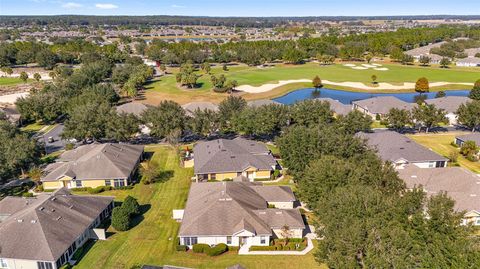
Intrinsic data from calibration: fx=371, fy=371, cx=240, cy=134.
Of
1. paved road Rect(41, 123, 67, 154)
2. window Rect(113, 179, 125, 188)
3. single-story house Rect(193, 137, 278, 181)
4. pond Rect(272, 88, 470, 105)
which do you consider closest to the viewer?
window Rect(113, 179, 125, 188)

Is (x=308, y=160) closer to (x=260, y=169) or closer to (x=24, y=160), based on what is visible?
(x=260, y=169)

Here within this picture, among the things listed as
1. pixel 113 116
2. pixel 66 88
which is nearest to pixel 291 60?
pixel 66 88

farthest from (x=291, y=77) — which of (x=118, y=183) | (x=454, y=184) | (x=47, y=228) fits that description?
(x=47, y=228)

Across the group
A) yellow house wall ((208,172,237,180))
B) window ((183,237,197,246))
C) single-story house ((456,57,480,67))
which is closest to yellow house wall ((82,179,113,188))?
yellow house wall ((208,172,237,180))

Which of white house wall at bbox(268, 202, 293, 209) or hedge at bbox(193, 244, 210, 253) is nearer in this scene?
hedge at bbox(193, 244, 210, 253)

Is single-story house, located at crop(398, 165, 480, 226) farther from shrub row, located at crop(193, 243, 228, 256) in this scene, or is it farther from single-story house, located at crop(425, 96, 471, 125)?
single-story house, located at crop(425, 96, 471, 125)

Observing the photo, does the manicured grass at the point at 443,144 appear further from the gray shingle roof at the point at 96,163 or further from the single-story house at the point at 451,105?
the gray shingle roof at the point at 96,163

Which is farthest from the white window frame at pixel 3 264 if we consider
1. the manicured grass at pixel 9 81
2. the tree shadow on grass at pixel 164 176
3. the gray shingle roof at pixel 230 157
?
the manicured grass at pixel 9 81

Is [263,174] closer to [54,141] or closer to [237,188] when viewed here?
[237,188]
